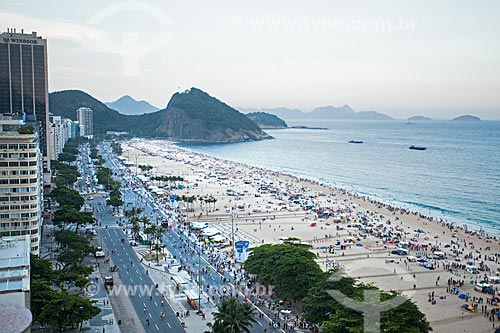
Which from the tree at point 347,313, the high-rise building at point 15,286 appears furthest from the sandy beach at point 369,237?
the high-rise building at point 15,286

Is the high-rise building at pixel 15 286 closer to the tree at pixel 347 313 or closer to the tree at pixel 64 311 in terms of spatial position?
the tree at pixel 64 311

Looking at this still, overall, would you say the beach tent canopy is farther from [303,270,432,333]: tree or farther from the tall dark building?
the tall dark building

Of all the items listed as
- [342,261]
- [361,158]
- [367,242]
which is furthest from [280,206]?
[361,158]

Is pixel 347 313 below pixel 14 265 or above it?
below

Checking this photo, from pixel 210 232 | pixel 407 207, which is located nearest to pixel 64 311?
pixel 210 232

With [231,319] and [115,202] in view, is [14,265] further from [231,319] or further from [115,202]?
[115,202]
